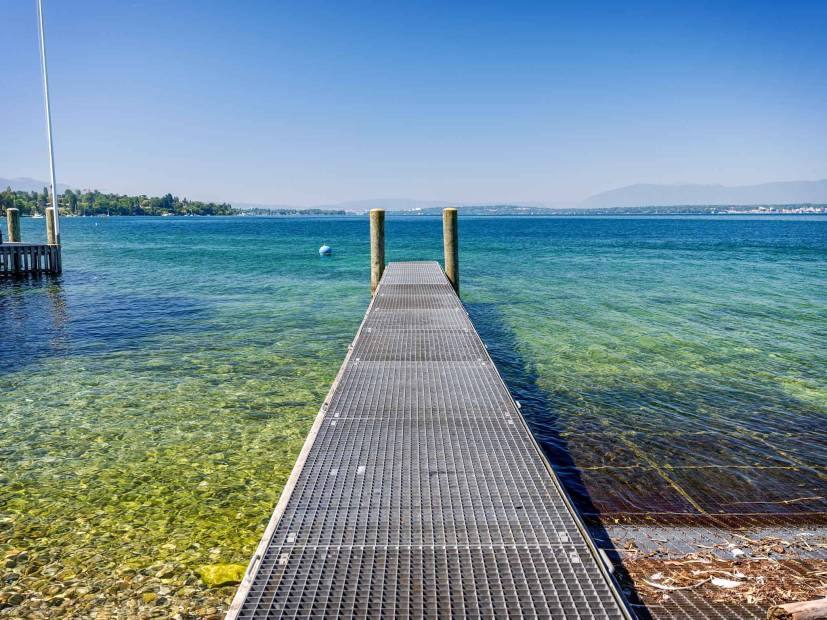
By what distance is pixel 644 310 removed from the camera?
63.0 ft

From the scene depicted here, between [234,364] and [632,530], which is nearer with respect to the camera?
[632,530]

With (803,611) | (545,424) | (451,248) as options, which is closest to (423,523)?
(803,611)

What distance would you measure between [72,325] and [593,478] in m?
15.2

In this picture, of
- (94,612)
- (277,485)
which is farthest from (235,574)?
(277,485)

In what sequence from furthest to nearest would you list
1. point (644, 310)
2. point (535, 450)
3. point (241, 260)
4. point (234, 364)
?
1. point (241, 260)
2. point (644, 310)
3. point (234, 364)
4. point (535, 450)

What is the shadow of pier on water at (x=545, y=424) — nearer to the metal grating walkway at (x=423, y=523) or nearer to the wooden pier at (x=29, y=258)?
the metal grating walkway at (x=423, y=523)

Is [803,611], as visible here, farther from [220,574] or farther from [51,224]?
[51,224]

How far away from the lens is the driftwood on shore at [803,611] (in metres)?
4.10

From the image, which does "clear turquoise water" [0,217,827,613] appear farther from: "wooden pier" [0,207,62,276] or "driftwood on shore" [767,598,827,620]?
"wooden pier" [0,207,62,276]

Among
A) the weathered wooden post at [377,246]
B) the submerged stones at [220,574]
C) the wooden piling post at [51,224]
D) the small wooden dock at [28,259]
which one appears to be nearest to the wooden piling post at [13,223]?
the wooden piling post at [51,224]

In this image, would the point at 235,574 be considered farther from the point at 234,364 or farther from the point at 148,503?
the point at 234,364

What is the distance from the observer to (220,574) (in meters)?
5.07

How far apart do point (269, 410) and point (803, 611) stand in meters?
7.36

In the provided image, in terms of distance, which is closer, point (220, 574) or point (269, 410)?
point (220, 574)
